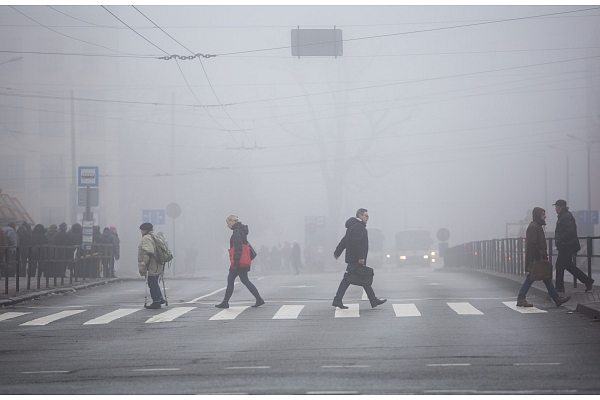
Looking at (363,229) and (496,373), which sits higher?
(363,229)

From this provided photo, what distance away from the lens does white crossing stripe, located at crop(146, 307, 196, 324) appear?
54.9 ft

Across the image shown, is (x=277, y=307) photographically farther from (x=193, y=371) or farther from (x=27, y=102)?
(x=27, y=102)

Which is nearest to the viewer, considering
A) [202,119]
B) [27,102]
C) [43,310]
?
[43,310]

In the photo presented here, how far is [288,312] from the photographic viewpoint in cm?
1772

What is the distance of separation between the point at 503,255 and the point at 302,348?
725 inches

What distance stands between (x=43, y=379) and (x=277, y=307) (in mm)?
9471

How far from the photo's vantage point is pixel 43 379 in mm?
9820

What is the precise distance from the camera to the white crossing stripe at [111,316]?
1654 centimetres

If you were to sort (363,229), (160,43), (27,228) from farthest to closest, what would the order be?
1. (160,43)
2. (27,228)
3. (363,229)

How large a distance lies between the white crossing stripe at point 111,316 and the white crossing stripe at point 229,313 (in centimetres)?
171

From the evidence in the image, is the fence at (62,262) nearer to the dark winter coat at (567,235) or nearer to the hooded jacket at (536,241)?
the hooded jacket at (536,241)

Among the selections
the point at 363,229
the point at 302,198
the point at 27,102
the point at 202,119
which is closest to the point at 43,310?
the point at 363,229

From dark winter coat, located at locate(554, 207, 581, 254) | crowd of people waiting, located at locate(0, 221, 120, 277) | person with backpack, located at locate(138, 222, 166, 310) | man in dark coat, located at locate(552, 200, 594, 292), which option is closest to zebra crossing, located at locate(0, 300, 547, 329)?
person with backpack, located at locate(138, 222, 166, 310)

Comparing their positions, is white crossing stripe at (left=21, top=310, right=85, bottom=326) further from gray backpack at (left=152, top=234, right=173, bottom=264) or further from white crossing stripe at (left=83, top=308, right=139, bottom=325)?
gray backpack at (left=152, top=234, right=173, bottom=264)
